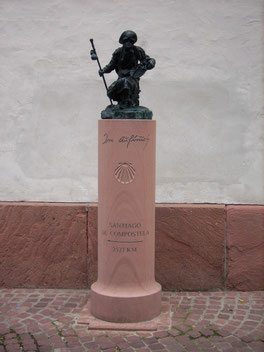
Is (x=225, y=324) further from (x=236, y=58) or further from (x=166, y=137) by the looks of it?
(x=236, y=58)

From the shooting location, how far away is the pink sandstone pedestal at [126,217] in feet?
15.5

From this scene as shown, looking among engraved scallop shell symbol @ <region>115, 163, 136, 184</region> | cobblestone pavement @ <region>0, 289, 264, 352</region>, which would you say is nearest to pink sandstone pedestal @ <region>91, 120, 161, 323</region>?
engraved scallop shell symbol @ <region>115, 163, 136, 184</region>

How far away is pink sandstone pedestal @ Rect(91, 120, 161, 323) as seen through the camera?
473 cm

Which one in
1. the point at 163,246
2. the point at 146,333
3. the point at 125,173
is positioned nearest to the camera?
the point at 146,333

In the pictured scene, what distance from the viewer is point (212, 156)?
584 centimetres

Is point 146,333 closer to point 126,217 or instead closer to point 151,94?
point 126,217

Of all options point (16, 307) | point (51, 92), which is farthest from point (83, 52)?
point (16, 307)

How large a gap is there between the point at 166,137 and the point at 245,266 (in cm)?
166

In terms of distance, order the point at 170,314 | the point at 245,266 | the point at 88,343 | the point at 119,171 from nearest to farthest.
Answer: the point at 88,343 → the point at 119,171 → the point at 170,314 → the point at 245,266

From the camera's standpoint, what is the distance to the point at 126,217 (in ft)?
15.6

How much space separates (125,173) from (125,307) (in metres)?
1.22
